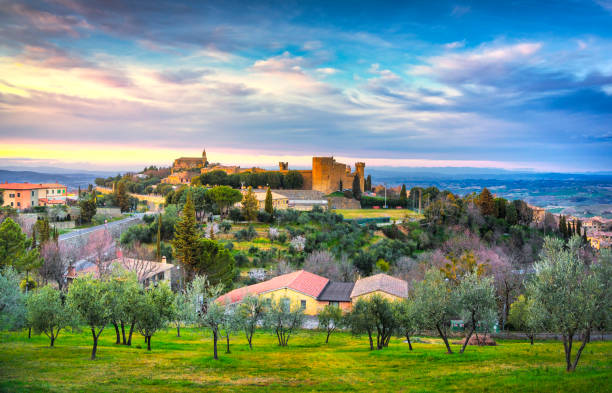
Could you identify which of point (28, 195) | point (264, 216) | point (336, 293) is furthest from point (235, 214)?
point (28, 195)

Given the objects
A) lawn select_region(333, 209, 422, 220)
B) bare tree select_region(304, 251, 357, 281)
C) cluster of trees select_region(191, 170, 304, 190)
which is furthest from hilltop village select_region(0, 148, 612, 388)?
lawn select_region(333, 209, 422, 220)

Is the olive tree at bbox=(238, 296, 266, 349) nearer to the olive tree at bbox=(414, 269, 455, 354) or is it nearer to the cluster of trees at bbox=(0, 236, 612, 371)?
the cluster of trees at bbox=(0, 236, 612, 371)

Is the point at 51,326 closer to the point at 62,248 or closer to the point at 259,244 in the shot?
the point at 62,248

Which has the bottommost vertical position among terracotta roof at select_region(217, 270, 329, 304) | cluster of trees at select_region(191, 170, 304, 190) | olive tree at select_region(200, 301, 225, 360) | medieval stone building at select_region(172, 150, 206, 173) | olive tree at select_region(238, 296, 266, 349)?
terracotta roof at select_region(217, 270, 329, 304)

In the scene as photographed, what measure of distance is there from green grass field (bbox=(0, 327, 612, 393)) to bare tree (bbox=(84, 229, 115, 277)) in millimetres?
13970

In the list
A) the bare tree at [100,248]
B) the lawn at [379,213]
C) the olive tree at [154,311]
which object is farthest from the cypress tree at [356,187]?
the olive tree at [154,311]

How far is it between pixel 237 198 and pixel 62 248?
2358cm

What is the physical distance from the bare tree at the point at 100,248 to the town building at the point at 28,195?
68.9 feet

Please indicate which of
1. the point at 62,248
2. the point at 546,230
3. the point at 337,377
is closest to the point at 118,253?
the point at 62,248

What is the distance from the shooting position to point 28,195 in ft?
172

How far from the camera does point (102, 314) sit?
1198 centimetres

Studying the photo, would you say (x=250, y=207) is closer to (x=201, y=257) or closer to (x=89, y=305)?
(x=201, y=257)

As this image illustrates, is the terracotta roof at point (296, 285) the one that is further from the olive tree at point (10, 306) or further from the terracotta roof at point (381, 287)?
the olive tree at point (10, 306)

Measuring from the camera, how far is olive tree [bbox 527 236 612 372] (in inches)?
360
